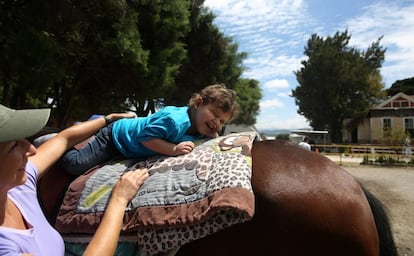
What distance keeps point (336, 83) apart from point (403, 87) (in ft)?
98.2

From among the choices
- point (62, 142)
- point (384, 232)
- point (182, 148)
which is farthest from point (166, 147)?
point (384, 232)

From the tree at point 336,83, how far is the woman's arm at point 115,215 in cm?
4566

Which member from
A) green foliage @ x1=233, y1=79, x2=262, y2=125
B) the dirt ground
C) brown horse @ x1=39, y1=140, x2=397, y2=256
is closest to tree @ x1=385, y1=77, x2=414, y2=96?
green foliage @ x1=233, y1=79, x2=262, y2=125

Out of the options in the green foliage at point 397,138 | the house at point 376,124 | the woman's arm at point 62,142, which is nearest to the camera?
the woman's arm at point 62,142

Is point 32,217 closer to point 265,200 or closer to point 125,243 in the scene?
point 125,243

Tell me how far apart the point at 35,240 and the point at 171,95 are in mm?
16435

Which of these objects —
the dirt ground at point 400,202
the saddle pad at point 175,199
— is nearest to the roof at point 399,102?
the dirt ground at point 400,202

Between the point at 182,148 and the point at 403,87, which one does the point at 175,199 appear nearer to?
the point at 182,148

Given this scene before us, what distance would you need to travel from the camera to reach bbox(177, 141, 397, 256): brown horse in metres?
1.79

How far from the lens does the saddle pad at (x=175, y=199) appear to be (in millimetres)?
1784

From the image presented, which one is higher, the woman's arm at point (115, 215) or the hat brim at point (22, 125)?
the hat brim at point (22, 125)

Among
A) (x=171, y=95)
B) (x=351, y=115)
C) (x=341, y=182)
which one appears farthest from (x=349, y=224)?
(x=351, y=115)

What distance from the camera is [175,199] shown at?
74.1 inches

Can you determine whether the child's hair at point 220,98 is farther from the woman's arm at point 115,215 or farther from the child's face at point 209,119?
the woman's arm at point 115,215
